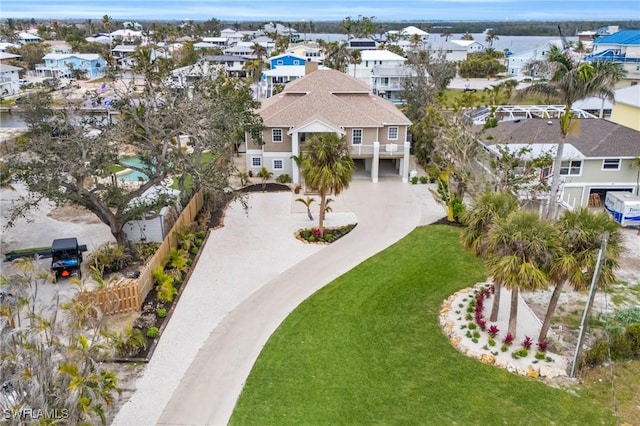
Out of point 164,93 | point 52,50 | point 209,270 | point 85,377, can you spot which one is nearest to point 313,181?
point 209,270

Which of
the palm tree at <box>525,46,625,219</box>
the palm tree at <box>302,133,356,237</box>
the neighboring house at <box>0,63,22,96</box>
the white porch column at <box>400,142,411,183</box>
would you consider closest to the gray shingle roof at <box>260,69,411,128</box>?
the white porch column at <box>400,142,411,183</box>

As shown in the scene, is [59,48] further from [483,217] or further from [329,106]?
[483,217]

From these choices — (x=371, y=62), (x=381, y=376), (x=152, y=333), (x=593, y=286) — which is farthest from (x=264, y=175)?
(x=371, y=62)

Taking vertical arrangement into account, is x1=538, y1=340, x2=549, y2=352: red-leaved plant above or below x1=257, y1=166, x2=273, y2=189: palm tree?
below

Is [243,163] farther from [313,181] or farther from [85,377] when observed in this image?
[85,377]

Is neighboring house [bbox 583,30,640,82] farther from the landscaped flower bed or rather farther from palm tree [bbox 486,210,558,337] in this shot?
palm tree [bbox 486,210,558,337]
